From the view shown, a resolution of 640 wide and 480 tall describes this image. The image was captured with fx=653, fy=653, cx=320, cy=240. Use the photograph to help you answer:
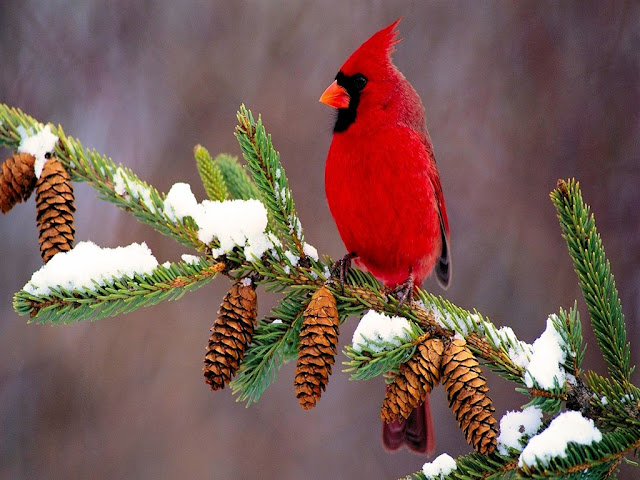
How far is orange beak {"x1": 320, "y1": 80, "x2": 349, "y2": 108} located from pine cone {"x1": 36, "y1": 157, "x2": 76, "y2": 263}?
69 cm

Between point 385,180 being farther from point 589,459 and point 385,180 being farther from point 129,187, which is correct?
point 589,459

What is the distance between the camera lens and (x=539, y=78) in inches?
113

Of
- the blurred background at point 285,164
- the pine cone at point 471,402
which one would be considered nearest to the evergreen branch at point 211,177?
the pine cone at point 471,402

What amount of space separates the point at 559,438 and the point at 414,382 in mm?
204

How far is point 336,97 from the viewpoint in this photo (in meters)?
1.64

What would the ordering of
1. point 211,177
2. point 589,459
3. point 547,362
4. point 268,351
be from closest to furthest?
1. point 589,459
2. point 547,362
3. point 268,351
4. point 211,177

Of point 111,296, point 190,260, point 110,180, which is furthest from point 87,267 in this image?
point 110,180

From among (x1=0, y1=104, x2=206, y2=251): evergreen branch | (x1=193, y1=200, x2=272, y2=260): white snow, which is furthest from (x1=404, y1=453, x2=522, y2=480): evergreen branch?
(x1=0, y1=104, x2=206, y2=251): evergreen branch

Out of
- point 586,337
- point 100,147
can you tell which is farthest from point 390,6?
point 586,337

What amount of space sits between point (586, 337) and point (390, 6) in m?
1.70

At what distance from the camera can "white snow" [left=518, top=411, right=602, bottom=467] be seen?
2.61 feet

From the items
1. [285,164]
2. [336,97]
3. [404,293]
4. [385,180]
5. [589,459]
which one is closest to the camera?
[589,459]

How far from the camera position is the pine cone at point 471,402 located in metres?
0.86

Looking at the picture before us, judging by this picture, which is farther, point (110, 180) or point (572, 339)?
point (110, 180)
